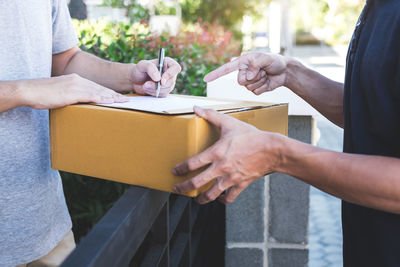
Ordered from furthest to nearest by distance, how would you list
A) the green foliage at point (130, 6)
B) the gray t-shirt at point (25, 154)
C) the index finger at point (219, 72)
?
the green foliage at point (130, 6)
the index finger at point (219, 72)
the gray t-shirt at point (25, 154)

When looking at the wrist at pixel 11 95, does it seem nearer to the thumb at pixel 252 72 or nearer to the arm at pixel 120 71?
the arm at pixel 120 71

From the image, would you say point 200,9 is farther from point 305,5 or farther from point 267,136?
point 305,5

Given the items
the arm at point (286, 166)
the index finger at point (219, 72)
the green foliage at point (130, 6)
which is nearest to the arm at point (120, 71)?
the index finger at point (219, 72)

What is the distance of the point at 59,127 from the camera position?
1.30 metres

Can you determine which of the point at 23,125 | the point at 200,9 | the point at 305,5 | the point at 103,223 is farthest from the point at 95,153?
the point at 305,5

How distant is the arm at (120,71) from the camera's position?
1663 millimetres

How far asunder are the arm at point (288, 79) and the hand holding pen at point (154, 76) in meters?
0.15

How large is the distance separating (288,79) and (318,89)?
0.13 metres

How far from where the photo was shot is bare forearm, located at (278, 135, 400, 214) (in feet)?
3.68

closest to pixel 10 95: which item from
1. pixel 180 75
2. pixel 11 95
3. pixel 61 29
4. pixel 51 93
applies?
pixel 11 95

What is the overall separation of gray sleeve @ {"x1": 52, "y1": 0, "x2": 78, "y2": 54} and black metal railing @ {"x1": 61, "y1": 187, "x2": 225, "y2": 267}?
2.66ft

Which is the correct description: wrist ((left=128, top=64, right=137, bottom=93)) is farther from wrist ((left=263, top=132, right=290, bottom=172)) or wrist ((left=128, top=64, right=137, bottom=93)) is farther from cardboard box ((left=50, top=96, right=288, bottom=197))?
wrist ((left=263, top=132, right=290, bottom=172))

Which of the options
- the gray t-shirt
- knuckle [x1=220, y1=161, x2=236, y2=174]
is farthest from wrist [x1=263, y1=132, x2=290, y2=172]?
the gray t-shirt

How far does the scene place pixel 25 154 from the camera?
1519 mm
